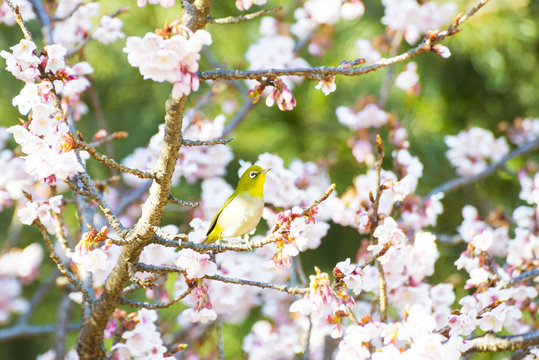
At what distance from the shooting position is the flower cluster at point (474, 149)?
8.34 feet

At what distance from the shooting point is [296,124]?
4137 millimetres

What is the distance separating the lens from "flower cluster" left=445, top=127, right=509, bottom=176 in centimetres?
254

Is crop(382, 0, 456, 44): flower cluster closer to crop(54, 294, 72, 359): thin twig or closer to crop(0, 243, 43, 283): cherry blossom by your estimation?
crop(54, 294, 72, 359): thin twig

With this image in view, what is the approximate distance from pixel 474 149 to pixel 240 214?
4.98ft

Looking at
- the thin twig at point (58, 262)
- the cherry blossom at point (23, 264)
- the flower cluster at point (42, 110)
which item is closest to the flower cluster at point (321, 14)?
the flower cluster at point (42, 110)

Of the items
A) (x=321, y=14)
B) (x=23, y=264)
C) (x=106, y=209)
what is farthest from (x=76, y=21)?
(x=23, y=264)

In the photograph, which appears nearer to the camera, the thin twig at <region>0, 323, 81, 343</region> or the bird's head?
the bird's head

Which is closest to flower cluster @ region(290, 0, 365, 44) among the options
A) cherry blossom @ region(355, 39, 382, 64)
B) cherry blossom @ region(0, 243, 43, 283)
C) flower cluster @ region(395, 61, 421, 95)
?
cherry blossom @ region(355, 39, 382, 64)

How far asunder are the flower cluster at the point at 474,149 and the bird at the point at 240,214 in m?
1.34

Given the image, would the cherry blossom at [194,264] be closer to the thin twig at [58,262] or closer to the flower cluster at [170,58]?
the thin twig at [58,262]

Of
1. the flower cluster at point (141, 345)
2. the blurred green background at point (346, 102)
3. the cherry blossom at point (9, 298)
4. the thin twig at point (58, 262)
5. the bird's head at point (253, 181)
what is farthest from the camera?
the blurred green background at point (346, 102)

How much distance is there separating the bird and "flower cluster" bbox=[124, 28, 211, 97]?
1.76ft

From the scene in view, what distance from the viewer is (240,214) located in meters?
1.40

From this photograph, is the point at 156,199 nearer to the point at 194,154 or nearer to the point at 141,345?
the point at 141,345
